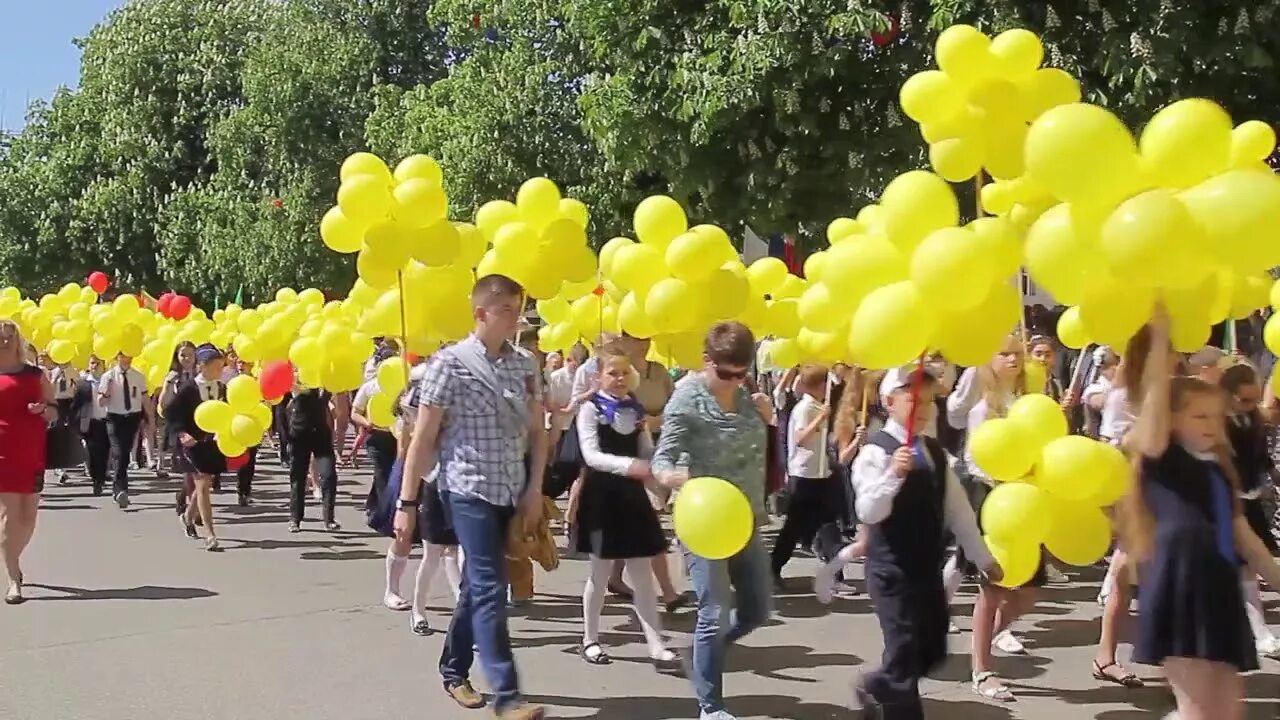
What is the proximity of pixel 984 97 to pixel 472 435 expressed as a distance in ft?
8.48

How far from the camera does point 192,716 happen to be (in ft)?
19.4

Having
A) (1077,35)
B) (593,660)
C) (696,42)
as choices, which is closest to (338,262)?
(696,42)

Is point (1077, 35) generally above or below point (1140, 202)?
above

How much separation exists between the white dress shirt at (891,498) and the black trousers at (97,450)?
11842 millimetres

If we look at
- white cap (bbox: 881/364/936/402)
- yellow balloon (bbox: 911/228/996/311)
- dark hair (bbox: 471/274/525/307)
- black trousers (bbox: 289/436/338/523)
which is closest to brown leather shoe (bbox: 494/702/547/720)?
dark hair (bbox: 471/274/525/307)

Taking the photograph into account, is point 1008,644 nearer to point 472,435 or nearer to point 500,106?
point 472,435

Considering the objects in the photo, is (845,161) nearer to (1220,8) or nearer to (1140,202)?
(1220,8)

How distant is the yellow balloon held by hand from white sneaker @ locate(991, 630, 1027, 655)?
2552 millimetres

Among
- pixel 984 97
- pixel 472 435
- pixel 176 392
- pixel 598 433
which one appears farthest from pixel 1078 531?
pixel 176 392

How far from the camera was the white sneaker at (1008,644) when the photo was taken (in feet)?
23.2

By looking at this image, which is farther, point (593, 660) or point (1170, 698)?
point (593, 660)

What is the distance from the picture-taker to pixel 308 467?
11664mm

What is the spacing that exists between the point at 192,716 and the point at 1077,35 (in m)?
8.95

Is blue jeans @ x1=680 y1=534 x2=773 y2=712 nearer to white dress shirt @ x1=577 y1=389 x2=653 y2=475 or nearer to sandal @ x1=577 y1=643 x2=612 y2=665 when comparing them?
white dress shirt @ x1=577 y1=389 x2=653 y2=475
